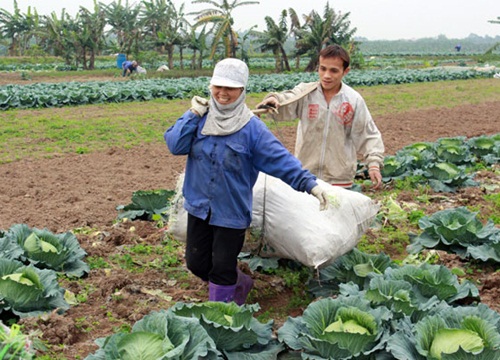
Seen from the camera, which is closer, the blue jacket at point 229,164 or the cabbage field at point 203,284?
the cabbage field at point 203,284

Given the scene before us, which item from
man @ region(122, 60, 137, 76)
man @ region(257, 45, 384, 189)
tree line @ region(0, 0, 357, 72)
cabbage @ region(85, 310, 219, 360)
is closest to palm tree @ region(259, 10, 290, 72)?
tree line @ region(0, 0, 357, 72)

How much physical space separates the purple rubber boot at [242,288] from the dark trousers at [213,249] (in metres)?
0.20

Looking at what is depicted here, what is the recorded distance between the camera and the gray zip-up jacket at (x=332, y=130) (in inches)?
165

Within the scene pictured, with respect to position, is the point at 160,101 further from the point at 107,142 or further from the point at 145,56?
the point at 145,56

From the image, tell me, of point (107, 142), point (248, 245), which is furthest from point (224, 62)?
point (107, 142)

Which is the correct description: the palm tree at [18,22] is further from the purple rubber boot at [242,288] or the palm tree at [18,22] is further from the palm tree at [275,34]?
the purple rubber boot at [242,288]

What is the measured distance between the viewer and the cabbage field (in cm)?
283

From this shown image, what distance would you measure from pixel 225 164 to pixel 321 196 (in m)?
0.59

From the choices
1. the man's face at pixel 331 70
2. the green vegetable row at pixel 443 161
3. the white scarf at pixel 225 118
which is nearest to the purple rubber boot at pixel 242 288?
the white scarf at pixel 225 118

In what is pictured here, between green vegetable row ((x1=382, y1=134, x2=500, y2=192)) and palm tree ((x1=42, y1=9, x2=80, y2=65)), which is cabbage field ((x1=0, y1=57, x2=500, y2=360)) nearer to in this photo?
green vegetable row ((x1=382, y1=134, x2=500, y2=192))

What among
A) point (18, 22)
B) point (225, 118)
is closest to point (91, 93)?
point (225, 118)

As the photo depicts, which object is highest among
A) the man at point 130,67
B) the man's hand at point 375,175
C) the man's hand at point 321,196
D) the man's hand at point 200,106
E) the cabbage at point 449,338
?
the man's hand at point 200,106

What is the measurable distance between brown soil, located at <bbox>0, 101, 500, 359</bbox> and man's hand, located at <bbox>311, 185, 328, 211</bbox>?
92 cm

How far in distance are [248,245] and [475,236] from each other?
193 centimetres
